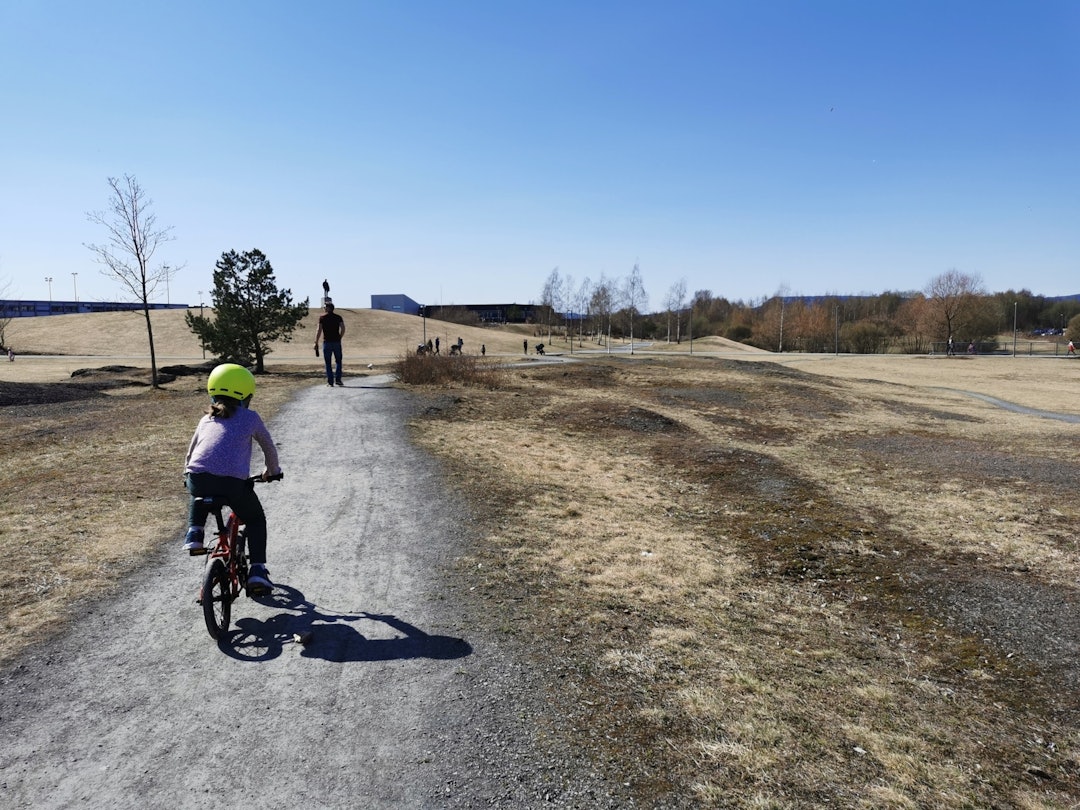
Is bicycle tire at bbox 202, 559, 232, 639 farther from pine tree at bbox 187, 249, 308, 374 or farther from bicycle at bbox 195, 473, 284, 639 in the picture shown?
pine tree at bbox 187, 249, 308, 374

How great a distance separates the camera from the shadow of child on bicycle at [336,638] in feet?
13.8

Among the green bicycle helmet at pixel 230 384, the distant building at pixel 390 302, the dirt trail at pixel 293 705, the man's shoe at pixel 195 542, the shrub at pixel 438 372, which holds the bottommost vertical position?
the dirt trail at pixel 293 705

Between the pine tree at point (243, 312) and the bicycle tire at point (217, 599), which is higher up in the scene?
the pine tree at point (243, 312)

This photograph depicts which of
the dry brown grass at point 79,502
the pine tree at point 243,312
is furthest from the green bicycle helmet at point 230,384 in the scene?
the pine tree at point 243,312

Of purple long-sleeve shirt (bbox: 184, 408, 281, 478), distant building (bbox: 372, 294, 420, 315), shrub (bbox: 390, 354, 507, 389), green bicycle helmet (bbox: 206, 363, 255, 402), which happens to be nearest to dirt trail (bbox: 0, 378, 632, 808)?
purple long-sleeve shirt (bbox: 184, 408, 281, 478)

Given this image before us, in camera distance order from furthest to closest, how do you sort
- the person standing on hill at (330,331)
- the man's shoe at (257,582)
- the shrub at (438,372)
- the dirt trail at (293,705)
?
1. the shrub at (438,372)
2. the person standing on hill at (330,331)
3. the man's shoe at (257,582)
4. the dirt trail at (293,705)

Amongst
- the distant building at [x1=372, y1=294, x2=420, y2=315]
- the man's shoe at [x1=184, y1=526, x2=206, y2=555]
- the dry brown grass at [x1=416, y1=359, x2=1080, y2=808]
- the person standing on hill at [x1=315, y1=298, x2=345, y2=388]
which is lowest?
the dry brown grass at [x1=416, y1=359, x2=1080, y2=808]

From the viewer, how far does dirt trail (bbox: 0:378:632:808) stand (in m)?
2.98

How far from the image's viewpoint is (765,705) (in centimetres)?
383

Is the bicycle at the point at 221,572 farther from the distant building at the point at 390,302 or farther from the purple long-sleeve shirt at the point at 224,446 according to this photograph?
the distant building at the point at 390,302

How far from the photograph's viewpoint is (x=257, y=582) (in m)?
4.73

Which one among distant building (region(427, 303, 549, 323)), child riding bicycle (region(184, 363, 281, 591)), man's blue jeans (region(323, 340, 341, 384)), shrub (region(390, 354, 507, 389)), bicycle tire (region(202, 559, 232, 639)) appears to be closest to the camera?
bicycle tire (region(202, 559, 232, 639))

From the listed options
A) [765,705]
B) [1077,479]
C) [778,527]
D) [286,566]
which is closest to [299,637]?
[286,566]

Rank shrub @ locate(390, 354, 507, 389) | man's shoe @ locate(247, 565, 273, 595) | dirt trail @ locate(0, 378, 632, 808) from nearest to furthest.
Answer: dirt trail @ locate(0, 378, 632, 808), man's shoe @ locate(247, 565, 273, 595), shrub @ locate(390, 354, 507, 389)
